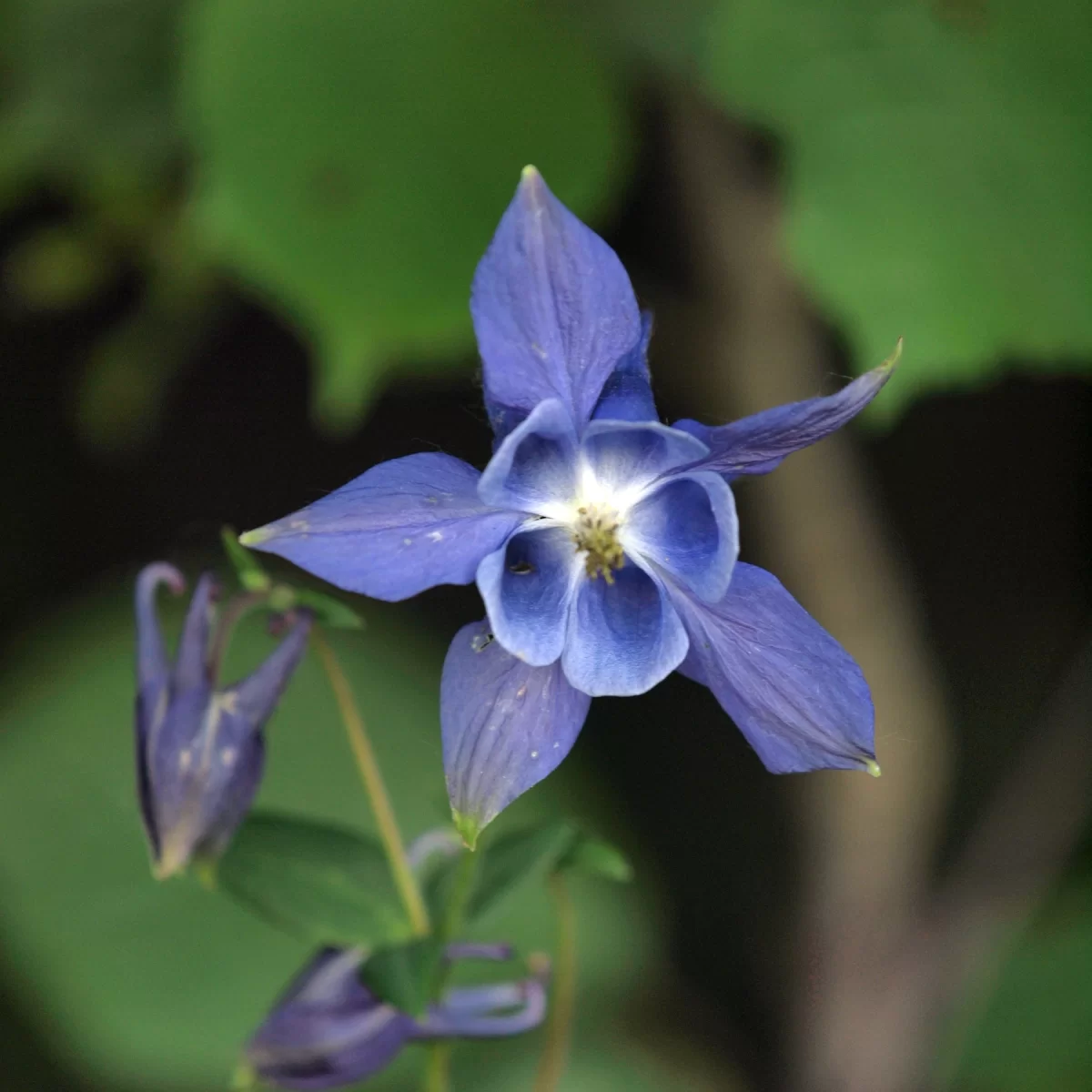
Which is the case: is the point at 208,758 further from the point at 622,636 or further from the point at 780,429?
the point at 780,429

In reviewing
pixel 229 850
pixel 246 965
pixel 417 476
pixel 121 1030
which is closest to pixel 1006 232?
pixel 417 476

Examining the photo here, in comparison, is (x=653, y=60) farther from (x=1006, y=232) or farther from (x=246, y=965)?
(x=246, y=965)

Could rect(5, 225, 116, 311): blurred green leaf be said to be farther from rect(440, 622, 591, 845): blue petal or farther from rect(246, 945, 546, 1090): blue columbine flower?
rect(440, 622, 591, 845): blue petal

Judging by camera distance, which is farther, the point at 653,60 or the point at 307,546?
the point at 653,60

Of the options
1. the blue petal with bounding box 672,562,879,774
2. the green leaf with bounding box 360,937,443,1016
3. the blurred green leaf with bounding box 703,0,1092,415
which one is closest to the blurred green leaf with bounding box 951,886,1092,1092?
the blurred green leaf with bounding box 703,0,1092,415

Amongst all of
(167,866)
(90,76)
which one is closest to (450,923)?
(167,866)

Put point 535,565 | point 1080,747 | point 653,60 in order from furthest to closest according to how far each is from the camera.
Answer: point 1080,747 → point 653,60 → point 535,565

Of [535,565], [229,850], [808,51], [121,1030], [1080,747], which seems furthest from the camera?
[1080,747]
